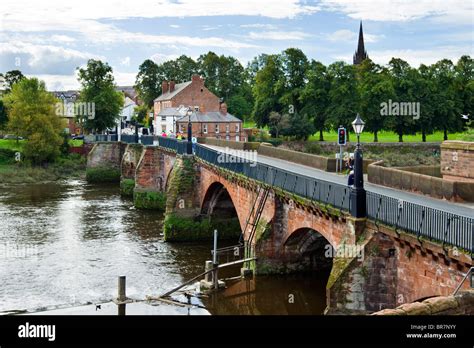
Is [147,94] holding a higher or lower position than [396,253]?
higher

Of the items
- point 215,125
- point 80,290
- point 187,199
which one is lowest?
point 80,290

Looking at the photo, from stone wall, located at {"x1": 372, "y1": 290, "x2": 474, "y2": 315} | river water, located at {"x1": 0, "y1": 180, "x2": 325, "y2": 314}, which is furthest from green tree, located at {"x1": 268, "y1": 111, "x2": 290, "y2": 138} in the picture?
stone wall, located at {"x1": 372, "y1": 290, "x2": 474, "y2": 315}

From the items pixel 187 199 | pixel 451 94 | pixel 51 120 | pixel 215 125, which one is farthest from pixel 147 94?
pixel 187 199

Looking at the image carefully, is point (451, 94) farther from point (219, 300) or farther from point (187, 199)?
point (219, 300)

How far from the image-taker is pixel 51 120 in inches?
2894

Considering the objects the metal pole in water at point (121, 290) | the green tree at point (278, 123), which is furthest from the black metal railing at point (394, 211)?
the green tree at point (278, 123)

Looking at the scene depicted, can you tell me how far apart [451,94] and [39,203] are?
54.8 metres

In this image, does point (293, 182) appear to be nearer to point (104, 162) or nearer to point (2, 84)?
point (104, 162)

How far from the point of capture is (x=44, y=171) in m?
70.5

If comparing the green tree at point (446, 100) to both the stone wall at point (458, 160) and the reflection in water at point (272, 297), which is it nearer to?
the stone wall at point (458, 160)

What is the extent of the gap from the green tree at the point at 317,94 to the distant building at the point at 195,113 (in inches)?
380

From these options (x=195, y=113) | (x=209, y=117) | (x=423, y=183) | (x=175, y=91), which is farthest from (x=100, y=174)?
(x=423, y=183)

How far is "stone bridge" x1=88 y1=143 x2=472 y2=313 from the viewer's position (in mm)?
16469

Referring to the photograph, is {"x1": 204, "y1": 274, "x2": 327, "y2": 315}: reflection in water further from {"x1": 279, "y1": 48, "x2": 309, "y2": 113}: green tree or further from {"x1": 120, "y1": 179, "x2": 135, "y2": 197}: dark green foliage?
{"x1": 279, "y1": 48, "x2": 309, "y2": 113}: green tree
